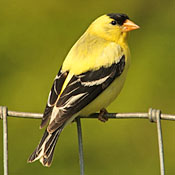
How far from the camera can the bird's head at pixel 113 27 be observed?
4840 mm

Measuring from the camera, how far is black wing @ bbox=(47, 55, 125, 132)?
4.03m

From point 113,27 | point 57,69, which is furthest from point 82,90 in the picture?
point 57,69

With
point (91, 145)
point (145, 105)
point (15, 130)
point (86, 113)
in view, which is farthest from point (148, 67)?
point (86, 113)

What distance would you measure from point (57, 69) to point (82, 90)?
206 centimetres

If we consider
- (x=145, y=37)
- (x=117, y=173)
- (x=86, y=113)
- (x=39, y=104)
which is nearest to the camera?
(x=86, y=113)

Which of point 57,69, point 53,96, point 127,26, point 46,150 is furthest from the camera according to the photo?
point 57,69

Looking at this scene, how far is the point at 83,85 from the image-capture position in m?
4.17

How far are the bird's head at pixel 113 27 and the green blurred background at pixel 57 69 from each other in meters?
1.11

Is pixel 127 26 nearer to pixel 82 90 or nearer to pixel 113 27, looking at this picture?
pixel 113 27

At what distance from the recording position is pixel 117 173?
18.6ft

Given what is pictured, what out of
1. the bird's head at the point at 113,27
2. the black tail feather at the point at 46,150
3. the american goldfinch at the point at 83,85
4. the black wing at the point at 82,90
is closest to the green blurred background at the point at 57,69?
the bird's head at the point at 113,27

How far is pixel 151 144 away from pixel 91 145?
0.52 metres

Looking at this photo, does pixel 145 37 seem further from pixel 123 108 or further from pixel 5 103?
pixel 5 103

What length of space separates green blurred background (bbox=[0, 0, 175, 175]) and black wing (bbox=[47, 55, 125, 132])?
4.98 ft
